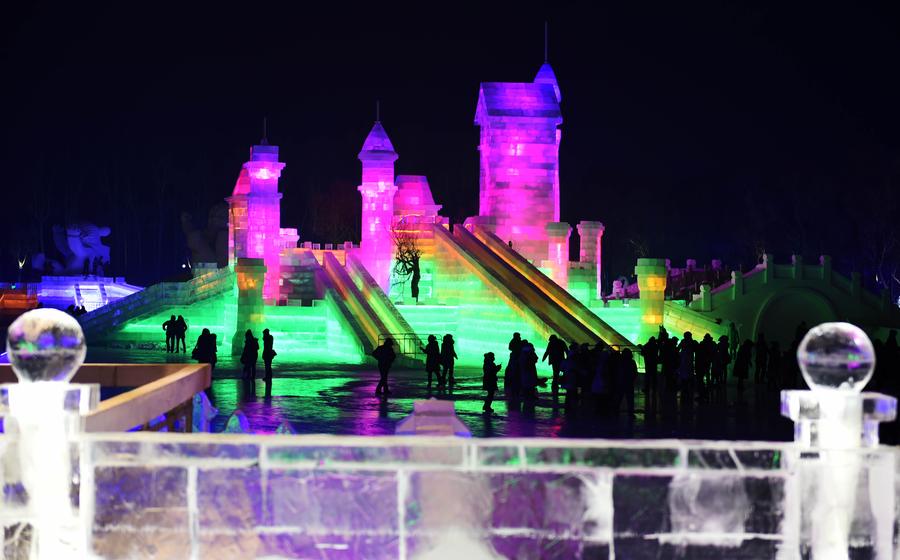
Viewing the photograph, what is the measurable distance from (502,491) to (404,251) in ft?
96.9

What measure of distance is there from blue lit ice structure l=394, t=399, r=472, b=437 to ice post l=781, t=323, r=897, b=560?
3.45 m

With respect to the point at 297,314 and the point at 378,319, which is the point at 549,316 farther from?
the point at 297,314

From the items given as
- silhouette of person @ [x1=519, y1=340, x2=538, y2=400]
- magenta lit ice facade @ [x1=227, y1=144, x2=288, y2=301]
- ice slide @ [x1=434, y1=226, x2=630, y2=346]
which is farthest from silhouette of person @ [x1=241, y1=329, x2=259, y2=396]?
magenta lit ice facade @ [x1=227, y1=144, x2=288, y2=301]

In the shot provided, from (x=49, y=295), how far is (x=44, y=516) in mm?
48193

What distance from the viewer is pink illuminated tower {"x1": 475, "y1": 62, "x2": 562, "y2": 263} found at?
3609cm

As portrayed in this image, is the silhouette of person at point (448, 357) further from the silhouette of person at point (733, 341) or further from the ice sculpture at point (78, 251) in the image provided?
the ice sculpture at point (78, 251)

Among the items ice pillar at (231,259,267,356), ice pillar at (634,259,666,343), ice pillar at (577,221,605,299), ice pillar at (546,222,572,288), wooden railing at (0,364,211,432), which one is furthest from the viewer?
ice pillar at (577,221,605,299)

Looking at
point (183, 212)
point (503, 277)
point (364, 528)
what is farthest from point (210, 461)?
point (183, 212)

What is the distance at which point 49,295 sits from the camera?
168 ft

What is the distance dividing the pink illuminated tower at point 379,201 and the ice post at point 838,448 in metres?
30.1

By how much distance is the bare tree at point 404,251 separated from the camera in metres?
34.8

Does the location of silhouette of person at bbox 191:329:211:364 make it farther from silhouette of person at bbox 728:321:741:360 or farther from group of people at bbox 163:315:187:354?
silhouette of person at bbox 728:321:741:360

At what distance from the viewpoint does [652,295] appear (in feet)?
93.5

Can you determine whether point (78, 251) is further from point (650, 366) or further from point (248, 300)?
point (650, 366)
